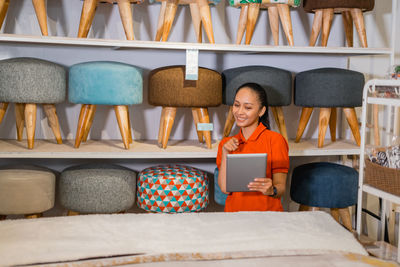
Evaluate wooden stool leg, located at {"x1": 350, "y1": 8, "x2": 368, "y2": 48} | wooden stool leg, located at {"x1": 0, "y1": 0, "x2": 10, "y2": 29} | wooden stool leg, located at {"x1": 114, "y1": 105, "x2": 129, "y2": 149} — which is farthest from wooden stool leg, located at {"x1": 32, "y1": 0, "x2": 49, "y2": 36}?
wooden stool leg, located at {"x1": 350, "y1": 8, "x2": 368, "y2": 48}

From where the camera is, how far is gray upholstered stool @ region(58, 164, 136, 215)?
2430 mm

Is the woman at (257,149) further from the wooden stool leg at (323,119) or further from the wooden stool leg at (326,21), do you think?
the wooden stool leg at (326,21)

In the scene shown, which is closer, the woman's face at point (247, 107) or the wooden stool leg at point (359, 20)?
the woman's face at point (247, 107)

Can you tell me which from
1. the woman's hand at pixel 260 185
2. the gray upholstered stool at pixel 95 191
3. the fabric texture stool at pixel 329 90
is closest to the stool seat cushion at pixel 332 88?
the fabric texture stool at pixel 329 90

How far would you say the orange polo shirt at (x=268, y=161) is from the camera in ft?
6.68

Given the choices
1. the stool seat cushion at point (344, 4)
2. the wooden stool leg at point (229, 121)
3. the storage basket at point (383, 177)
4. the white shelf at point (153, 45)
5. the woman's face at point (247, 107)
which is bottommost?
the storage basket at point (383, 177)

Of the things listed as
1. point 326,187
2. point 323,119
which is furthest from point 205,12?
point 326,187

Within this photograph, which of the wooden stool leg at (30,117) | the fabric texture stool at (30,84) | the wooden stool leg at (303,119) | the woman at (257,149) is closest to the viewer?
the woman at (257,149)

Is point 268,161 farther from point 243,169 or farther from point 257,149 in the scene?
point 243,169

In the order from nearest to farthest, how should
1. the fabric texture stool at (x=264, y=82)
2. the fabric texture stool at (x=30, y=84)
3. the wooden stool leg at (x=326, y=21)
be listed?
the fabric texture stool at (x=30, y=84) → the fabric texture stool at (x=264, y=82) → the wooden stool leg at (x=326, y=21)

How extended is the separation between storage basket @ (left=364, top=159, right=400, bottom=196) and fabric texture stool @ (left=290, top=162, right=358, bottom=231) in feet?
2.17

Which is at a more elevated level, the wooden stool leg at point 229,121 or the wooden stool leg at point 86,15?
the wooden stool leg at point 86,15

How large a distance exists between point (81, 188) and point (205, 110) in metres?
0.76

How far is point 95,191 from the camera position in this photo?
2.43m
